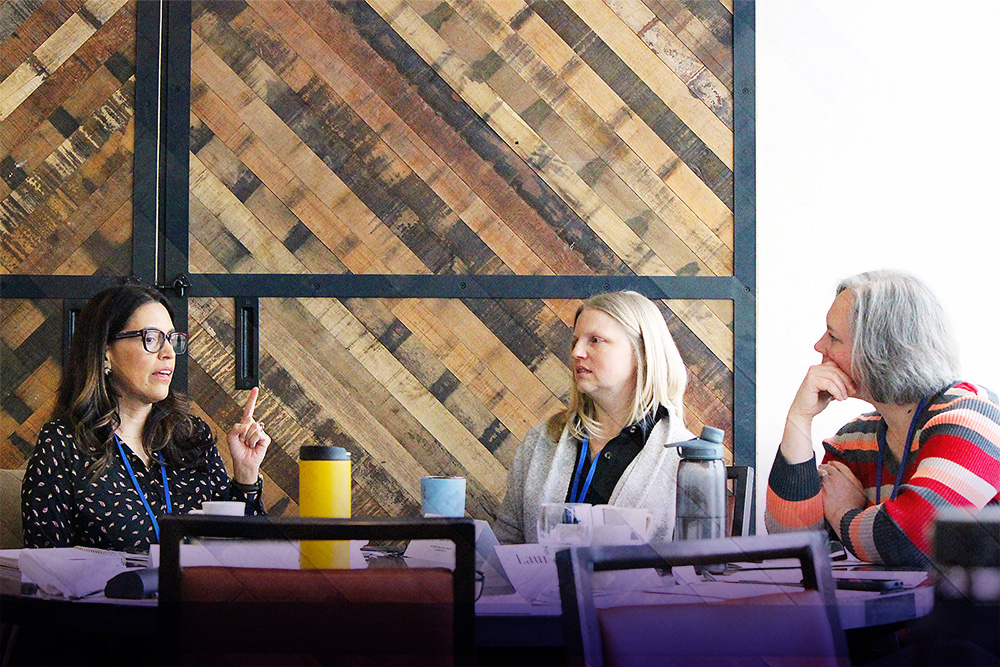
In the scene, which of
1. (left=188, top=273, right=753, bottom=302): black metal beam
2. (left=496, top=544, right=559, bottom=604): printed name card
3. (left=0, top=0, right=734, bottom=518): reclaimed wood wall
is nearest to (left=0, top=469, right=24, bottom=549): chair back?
(left=0, top=0, right=734, bottom=518): reclaimed wood wall

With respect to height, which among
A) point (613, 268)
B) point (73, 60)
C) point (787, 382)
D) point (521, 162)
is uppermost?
point (73, 60)

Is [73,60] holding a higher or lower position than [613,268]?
higher

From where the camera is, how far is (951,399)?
133cm

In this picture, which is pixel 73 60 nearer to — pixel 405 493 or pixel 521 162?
pixel 521 162

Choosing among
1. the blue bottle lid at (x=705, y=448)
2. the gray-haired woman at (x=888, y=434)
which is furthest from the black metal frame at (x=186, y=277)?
the blue bottle lid at (x=705, y=448)

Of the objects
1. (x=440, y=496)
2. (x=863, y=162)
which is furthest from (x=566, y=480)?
(x=863, y=162)

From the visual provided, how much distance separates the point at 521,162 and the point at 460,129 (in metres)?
0.18

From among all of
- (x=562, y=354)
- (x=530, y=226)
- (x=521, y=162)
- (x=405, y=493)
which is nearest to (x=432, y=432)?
(x=405, y=493)

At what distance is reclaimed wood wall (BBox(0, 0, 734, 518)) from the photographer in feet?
7.79

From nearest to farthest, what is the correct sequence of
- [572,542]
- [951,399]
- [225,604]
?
[225,604] < [572,542] < [951,399]

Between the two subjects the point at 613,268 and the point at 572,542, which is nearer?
the point at 572,542

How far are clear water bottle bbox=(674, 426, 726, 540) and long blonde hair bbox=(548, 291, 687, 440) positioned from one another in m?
0.54

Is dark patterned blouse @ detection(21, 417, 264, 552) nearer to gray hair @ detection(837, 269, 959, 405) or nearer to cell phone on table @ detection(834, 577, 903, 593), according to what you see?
cell phone on table @ detection(834, 577, 903, 593)

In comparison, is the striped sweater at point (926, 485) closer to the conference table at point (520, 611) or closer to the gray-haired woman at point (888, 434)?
the gray-haired woman at point (888, 434)
